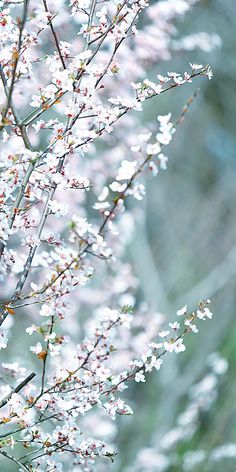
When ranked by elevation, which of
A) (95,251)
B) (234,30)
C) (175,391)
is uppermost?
(234,30)

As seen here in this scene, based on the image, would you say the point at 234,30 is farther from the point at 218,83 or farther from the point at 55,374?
the point at 55,374

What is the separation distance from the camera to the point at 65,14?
382 centimetres

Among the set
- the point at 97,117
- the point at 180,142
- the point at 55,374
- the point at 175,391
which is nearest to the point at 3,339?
the point at 55,374

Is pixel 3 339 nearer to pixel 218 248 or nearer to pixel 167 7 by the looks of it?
pixel 167 7

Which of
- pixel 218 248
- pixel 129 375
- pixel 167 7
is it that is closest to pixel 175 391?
pixel 218 248

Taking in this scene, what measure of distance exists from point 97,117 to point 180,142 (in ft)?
22.5

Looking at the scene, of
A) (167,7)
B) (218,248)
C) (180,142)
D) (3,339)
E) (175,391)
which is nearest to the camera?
(3,339)

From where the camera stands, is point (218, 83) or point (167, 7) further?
point (218, 83)

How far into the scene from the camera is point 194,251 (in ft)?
28.3

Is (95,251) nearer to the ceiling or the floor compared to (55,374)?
nearer to the ceiling

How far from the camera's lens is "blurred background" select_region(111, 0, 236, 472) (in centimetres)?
582

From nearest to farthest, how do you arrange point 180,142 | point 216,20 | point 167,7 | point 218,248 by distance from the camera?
point 167,7
point 216,20
point 218,248
point 180,142

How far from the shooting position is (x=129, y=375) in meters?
1.95

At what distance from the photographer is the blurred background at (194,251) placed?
582 cm
